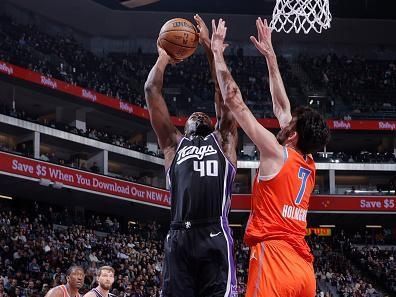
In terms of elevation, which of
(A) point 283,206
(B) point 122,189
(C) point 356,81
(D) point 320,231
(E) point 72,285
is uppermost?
(C) point 356,81

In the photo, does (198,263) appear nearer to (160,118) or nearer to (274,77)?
(160,118)

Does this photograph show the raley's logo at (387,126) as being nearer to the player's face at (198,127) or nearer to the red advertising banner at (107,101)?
the red advertising banner at (107,101)

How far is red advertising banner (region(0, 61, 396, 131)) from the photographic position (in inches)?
1194

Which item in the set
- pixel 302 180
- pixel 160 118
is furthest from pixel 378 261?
pixel 302 180

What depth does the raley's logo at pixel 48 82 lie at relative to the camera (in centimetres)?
3120

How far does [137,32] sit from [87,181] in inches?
568

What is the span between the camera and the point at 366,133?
127 ft

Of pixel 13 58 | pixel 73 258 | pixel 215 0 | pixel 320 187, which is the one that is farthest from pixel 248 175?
pixel 73 258

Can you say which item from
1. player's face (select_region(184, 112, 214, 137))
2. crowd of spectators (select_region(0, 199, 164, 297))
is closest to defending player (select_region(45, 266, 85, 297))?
player's face (select_region(184, 112, 214, 137))

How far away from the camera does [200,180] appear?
5.37 m

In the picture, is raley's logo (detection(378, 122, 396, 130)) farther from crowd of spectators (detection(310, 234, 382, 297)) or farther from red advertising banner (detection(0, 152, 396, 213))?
crowd of spectators (detection(310, 234, 382, 297))

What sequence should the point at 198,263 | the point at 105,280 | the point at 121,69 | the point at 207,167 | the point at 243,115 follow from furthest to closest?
1. the point at 121,69
2. the point at 105,280
3. the point at 207,167
4. the point at 198,263
5. the point at 243,115

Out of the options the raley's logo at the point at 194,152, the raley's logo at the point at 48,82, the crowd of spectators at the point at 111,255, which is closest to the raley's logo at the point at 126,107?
the raley's logo at the point at 48,82

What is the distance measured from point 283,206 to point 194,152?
0.95 meters
